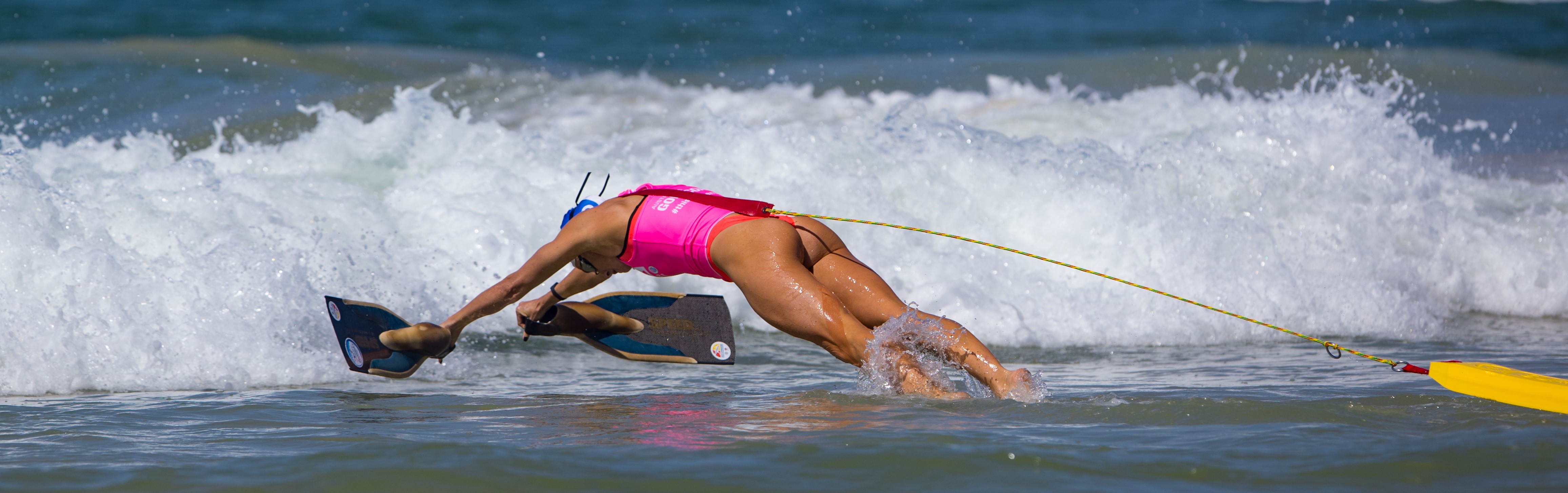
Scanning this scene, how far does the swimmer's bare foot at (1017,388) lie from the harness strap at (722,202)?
3.18ft

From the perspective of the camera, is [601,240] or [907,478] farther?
[601,240]

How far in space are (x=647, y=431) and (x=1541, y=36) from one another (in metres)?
17.3

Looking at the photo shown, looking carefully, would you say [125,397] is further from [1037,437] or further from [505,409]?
[1037,437]

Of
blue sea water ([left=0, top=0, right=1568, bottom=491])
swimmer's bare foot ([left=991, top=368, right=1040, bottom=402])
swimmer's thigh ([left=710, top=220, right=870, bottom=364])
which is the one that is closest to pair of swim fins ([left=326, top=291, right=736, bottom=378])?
blue sea water ([left=0, top=0, right=1568, bottom=491])

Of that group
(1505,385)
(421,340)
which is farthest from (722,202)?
(1505,385)

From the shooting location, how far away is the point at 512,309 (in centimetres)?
659

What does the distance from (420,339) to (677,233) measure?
48.2 inches

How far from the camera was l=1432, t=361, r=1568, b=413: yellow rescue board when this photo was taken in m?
3.62

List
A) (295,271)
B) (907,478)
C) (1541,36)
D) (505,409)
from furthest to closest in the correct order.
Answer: (1541,36) → (295,271) → (505,409) → (907,478)

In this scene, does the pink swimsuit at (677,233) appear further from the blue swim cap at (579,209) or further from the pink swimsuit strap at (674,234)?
the blue swim cap at (579,209)

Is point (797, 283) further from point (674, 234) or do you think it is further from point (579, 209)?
point (579, 209)

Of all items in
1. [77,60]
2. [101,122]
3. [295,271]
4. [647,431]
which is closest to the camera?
[647,431]

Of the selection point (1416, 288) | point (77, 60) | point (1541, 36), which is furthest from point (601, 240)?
point (1541, 36)

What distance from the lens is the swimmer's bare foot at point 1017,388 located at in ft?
12.7
